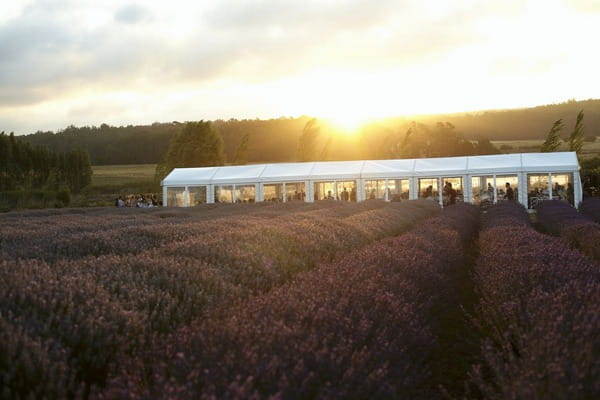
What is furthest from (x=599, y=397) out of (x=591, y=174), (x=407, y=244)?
(x=591, y=174)

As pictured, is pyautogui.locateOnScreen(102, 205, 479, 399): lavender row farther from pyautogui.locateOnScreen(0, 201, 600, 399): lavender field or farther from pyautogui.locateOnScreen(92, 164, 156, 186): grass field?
pyautogui.locateOnScreen(92, 164, 156, 186): grass field

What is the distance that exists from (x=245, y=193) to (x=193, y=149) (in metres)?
27.5

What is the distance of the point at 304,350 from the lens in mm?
2670

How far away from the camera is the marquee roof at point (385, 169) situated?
27.2 metres

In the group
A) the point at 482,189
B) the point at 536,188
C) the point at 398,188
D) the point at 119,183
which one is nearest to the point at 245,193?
the point at 398,188

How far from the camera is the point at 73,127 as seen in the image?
12838cm

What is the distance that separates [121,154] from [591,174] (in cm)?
8877

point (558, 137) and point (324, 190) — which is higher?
point (558, 137)

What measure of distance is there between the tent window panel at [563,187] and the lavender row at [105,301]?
23.2m

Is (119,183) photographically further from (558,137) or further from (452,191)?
(452,191)

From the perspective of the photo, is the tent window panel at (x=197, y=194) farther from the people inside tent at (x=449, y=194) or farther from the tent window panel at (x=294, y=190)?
the people inside tent at (x=449, y=194)

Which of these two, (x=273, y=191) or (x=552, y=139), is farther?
(x=552, y=139)

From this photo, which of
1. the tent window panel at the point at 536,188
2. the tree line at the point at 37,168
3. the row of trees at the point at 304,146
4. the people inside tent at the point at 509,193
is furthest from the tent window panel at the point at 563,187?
the tree line at the point at 37,168

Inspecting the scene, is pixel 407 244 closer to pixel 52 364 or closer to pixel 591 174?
pixel 52 364
